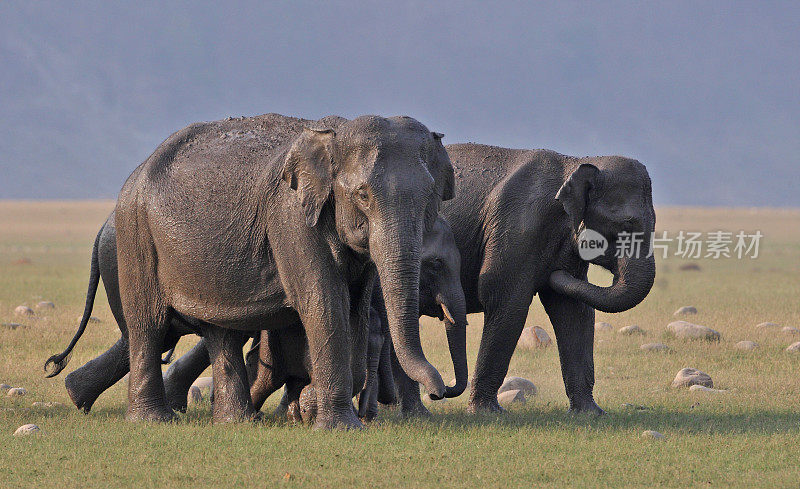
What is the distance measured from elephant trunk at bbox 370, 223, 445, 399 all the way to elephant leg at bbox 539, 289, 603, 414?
11.7 ft

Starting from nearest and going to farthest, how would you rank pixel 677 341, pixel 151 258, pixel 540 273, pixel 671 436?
pixel 671 436 → pixel 151 258 → pixel 540 273 → pixel 677 341

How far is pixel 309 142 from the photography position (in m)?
10.9

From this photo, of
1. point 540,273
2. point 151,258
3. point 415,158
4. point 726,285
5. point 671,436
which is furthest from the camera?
point 726,285

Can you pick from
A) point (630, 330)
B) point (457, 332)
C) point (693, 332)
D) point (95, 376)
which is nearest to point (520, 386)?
point (457, 332)

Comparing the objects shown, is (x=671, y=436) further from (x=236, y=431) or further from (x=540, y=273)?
(x=236, y=431)

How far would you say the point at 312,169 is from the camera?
10.8 m

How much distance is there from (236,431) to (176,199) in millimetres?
2252

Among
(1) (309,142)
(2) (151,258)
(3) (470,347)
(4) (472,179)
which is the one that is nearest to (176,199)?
(2) (151,258)

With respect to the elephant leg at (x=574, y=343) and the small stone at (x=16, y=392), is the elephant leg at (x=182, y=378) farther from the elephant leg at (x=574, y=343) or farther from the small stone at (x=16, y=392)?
the elephant leg at (x=574, y=343)

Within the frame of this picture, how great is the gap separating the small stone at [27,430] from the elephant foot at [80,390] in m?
1.61

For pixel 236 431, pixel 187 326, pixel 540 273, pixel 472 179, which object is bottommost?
pixel 236 431

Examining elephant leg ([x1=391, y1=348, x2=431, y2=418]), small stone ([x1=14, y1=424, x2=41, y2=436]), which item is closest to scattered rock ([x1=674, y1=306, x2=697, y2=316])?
elephant leg ([x1=391, y1=348, x2=431, y2=418])

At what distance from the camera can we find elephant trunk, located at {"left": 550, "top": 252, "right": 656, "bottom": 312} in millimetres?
12898

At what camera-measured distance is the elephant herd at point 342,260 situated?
10.5 metres
